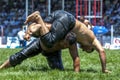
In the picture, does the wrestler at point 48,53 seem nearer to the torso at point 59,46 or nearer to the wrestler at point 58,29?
the torso at point 59,46

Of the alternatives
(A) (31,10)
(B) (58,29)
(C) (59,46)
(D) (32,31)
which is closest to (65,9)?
(A) (31,10)

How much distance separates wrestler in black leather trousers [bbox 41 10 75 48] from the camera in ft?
24.0

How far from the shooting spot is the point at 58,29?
7363mm

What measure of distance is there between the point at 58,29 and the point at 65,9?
73.8 ft

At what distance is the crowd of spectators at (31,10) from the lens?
29.0m

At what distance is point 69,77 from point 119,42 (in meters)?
19.5

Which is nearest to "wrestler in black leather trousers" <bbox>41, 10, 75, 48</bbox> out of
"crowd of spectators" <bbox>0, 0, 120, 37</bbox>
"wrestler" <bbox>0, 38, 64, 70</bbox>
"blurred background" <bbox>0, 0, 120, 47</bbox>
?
"wrestler" <bbox>0, 38, 64, 70</bbox>

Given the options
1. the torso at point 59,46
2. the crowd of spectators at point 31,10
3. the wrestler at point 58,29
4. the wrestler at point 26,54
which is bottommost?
the crowd of spectators at point 31,10

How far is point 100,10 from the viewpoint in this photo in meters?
27.4

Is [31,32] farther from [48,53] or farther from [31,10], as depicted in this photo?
[31,10]

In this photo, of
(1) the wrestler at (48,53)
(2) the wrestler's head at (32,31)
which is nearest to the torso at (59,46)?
(1) the wrestler at (48,53)

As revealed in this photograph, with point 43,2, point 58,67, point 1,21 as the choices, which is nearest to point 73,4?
point 43,2

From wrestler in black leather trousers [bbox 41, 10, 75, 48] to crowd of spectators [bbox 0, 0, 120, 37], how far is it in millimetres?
21072

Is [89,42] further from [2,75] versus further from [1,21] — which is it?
[1,21]
